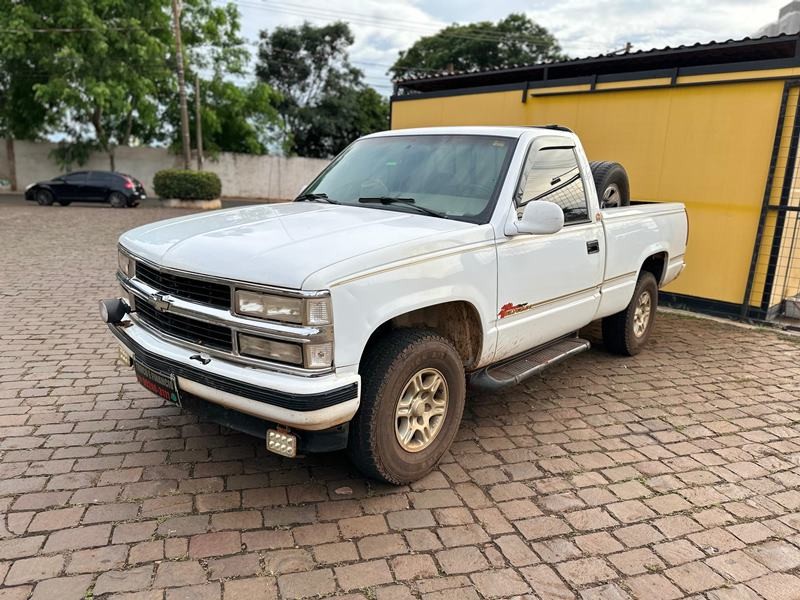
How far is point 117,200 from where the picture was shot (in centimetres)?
2256

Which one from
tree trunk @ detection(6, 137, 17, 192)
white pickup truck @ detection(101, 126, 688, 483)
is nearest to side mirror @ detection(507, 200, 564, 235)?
white pickup truck @ detection(101, 126, 688, 483)

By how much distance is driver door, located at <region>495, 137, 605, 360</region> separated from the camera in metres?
3.70

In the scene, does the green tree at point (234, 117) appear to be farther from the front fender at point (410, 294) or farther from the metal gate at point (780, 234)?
the front fender at point (410, 294)

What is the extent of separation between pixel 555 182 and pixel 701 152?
440 cm

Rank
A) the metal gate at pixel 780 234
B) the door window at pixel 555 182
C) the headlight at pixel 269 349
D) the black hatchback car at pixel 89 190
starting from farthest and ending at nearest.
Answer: the black hatchback car at pixel 89 190 < the metal gate at pixel 780 234 < the door window at pixel 555 182 < the headlight at pixel 269 349

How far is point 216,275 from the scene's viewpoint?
2.80m

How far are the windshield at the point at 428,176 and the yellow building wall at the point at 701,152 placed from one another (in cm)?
475

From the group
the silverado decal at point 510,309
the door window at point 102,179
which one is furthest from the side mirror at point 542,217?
the door window at point 102,179

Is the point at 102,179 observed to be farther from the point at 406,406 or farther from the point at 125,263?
the point at 406,406

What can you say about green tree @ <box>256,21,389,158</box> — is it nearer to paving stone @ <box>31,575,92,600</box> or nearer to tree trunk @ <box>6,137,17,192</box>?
tree trunk @ <box>6,137,17,192</box>

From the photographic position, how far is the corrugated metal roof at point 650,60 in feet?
23.7

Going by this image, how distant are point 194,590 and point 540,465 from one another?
2123mm

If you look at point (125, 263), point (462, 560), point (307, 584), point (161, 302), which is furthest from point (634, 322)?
point (125, 263)

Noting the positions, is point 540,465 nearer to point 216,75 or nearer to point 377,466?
point 377,466
